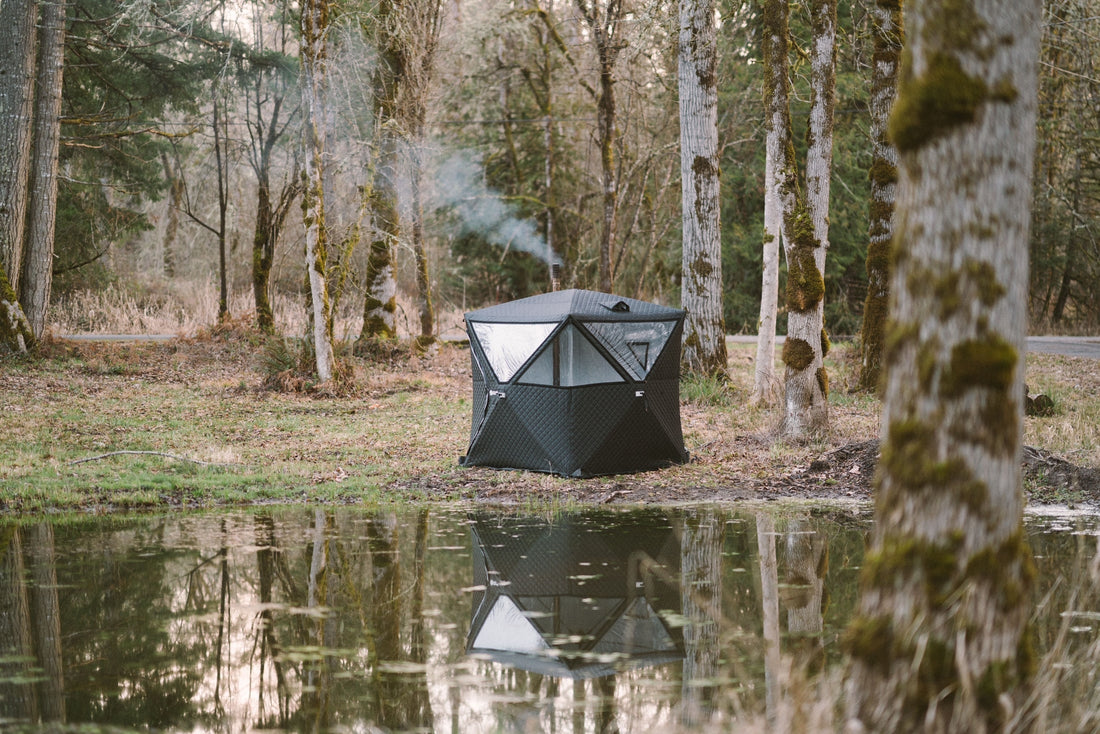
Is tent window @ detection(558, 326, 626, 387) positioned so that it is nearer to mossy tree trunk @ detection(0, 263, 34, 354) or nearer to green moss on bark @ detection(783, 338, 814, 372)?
green moss on bark @ detection(783, 338, 814, 372)

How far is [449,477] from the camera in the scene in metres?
9.47

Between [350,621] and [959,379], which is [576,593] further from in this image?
[959,379]

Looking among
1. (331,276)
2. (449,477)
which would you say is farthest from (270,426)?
(331,276)

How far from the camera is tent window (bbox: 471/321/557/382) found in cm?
959

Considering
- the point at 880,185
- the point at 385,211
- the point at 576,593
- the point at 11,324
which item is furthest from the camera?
the point at 385,211

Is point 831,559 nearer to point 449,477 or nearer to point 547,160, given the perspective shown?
point 449,477

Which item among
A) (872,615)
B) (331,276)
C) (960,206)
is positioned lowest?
(872,615)

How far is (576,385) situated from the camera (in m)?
9.38

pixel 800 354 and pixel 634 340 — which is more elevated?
pixel 634 340

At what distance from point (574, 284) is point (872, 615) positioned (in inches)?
944

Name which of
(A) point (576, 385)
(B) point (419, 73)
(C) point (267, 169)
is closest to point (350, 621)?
(A) point (576, 385)

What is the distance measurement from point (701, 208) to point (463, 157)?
1490 cm

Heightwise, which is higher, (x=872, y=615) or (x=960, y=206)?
(x=960, y=206)

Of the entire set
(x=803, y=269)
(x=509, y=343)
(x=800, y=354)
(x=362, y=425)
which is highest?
(x=803, y=269)
